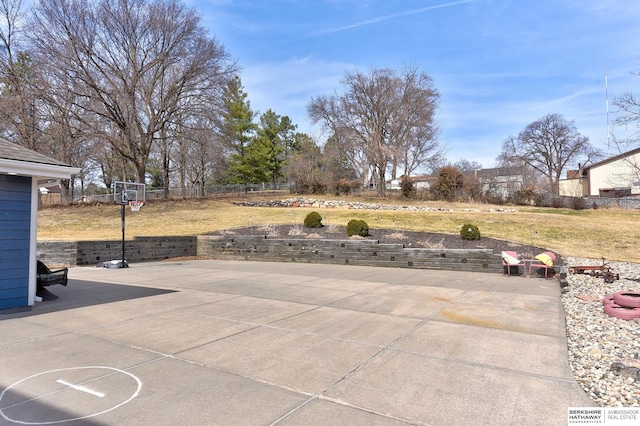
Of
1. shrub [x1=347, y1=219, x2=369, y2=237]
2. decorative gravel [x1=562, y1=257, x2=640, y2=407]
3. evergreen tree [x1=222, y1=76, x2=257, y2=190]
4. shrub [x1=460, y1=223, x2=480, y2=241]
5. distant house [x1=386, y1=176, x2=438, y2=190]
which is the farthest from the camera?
evergreen tree [x1=222, y1=76, x2=257, y2=190]

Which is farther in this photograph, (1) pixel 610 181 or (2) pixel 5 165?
(1) pixel 610 181

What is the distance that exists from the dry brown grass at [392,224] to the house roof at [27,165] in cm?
906

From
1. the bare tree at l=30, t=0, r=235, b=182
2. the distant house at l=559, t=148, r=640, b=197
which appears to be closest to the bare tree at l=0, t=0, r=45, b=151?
the bare tree at l=30, t=0, r=235, b=182

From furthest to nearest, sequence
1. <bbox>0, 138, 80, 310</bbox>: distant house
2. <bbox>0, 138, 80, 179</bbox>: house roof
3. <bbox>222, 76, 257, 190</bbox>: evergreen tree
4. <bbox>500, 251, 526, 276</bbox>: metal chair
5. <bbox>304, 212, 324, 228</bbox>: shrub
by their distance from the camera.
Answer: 1. <bbox>222, 76, 257, 190</bbox>: evergreen tree
2. <bbox>304, 212, 324, 228</bbox>: shrub
3. <bbox>500, 251, 526, 276</bbox>: metal chair
4. <bbox>0, 138, 80, 310</bbox>: distant house
5. <bbox>0, 138, 80, 179</bbox>: house roof

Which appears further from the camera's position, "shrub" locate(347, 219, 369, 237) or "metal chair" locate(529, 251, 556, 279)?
"shrub" locate(347, 219, 369, 237)

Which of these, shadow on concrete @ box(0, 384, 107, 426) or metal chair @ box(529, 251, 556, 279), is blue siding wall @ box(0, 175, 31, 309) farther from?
metal chair @ box(529, 251, 556, 279)

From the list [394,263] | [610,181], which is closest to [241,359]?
[394,263]

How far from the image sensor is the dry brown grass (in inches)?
529

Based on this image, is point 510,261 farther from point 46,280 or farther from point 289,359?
point 46,280

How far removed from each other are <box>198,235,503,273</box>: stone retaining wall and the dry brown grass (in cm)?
261

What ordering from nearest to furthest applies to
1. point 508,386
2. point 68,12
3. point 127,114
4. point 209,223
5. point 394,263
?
point 508,386
point 394,263
point 209,223
point 68,12
point 127,114

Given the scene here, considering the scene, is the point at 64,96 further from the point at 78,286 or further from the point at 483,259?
the point at 483,259

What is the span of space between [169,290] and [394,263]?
21.8 ft

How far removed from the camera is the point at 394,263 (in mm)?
11625
